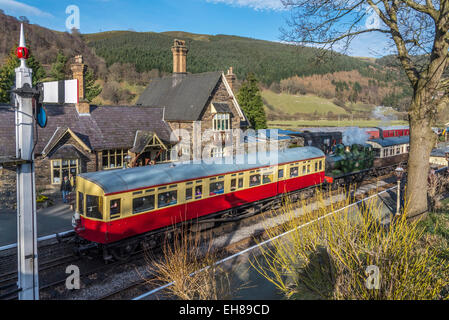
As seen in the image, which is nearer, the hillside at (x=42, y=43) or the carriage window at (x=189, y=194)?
the carriage window at (x=189, y=194)

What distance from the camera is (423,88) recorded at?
1229 centimetres

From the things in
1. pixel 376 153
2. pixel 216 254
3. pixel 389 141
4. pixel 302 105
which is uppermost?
pixel 302 105

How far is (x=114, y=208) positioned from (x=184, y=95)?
19192 mm

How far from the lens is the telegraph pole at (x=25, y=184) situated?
648 cm

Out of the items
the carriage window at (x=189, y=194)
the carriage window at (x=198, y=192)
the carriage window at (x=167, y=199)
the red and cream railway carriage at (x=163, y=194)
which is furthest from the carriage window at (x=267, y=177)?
the carriage window at (x=167, y=199)

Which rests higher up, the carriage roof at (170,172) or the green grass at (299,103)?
the green grass at (299,103)

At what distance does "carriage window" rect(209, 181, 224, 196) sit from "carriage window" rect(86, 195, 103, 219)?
4956 mm

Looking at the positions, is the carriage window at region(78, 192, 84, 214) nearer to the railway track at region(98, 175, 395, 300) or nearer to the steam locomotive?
the railway track at region(98, 175, 395, 300)

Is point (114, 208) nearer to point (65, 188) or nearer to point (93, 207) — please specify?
point (93, 207)

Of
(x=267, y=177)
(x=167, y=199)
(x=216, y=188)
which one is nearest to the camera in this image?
(x=167, y=199)

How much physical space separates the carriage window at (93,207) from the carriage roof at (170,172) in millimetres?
594

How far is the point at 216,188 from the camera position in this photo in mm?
14766

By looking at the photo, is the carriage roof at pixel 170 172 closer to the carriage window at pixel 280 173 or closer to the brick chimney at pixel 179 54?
the carriage window at pixel 280 173

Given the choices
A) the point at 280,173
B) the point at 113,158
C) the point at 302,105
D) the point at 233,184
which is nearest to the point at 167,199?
the point at 233,184
